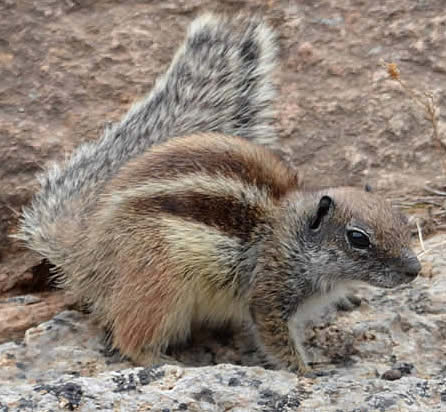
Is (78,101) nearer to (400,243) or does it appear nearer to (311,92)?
(311,92)

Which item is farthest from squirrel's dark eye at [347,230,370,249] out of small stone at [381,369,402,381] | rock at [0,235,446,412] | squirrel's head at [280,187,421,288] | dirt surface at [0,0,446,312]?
dirt surface at [0,0,446,312]

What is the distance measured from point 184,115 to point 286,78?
1.27m

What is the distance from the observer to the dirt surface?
4723 millimetres

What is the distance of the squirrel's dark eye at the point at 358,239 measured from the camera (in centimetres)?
331

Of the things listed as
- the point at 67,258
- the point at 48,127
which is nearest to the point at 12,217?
the point at 48,127

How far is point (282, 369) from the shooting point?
3383mm

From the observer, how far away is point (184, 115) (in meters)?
4.07

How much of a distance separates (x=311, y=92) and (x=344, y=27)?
490 millimetres

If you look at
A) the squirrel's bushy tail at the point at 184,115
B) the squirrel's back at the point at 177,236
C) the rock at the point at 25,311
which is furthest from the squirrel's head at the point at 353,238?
the rock at the point at 25,311

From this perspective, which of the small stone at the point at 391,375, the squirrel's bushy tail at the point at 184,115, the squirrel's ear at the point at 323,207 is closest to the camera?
the small stone at the point at 391,375

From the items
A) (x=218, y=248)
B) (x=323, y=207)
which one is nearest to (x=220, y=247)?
(x=218, y=248)

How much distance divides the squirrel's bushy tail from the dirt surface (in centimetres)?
59

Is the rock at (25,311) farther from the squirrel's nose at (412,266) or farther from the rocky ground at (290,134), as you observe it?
the squirrel's nose at (412,266)

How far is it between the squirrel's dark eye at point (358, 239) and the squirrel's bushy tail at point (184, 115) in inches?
37.2
